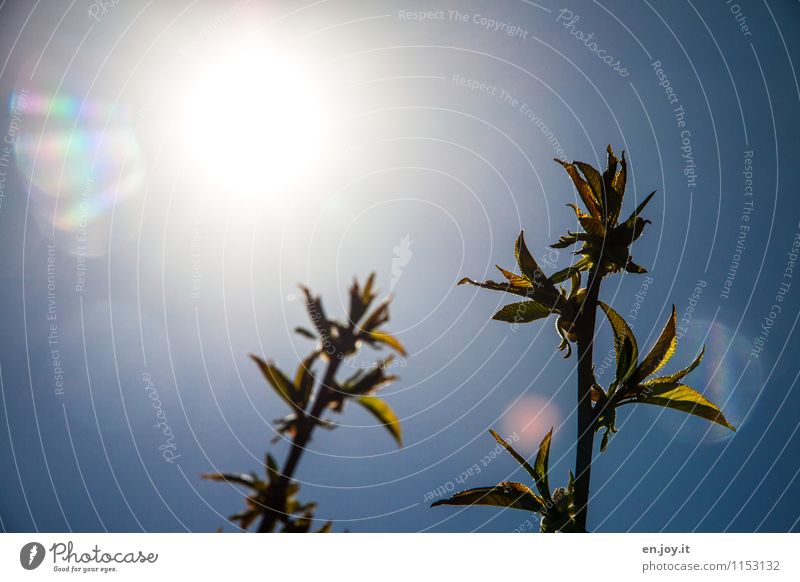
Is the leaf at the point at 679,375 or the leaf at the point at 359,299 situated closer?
the leaf at the point at 679,375

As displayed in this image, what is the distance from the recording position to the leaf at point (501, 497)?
0.91 meters

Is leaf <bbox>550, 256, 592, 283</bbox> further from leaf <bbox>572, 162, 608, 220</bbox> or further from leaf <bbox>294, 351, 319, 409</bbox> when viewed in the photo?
A: leaf <bbox>294, 351, 319, 409</bbox>

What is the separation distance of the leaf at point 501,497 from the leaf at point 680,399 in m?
0.27

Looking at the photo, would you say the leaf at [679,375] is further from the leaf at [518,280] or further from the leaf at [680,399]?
the leaf at [518,280]

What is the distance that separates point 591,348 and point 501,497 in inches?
12.5

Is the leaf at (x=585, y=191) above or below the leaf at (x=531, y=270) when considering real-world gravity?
above

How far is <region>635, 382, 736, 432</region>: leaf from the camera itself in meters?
0.92

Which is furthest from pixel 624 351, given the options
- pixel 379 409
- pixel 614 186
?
pixel 379 409

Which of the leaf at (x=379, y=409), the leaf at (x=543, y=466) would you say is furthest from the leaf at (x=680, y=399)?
the leaf at (x=379, y=409)

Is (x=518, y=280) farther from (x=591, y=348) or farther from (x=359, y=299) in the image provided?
(x=359, y=299)
